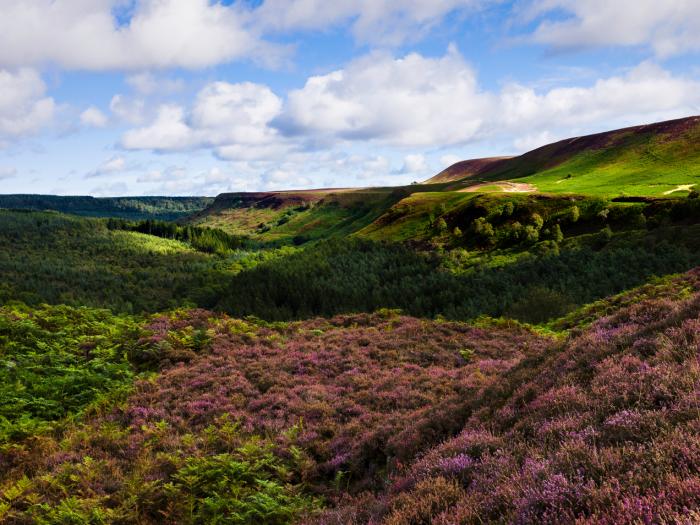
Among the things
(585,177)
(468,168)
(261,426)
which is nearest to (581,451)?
(261,426)

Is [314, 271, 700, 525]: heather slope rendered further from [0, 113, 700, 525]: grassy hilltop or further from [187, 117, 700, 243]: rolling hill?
[187, 117, 700, 243]: rolling hill

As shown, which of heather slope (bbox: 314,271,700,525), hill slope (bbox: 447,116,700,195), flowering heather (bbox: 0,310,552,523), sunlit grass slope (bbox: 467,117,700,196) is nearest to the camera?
heather slope (bbox: 314,271,700,525)

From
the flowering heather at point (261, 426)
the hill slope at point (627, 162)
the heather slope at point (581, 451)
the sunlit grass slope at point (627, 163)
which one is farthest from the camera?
the hill slope at point (627, 162)

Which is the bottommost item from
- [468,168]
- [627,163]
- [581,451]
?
[581,451]

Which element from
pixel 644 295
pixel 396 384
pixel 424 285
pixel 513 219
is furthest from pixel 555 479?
pixel 513 219

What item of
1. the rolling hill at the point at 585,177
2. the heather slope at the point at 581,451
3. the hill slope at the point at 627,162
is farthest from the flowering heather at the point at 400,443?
the hill slope at the point at 627,162

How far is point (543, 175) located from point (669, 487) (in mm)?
106531

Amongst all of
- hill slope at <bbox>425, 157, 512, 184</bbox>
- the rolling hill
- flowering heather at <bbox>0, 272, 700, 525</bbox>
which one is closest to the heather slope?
flowering heather at <bbox>0, 272, 700, 525</bbox>

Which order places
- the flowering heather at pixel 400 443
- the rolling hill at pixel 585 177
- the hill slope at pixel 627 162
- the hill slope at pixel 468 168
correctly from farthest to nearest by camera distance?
the hill slope at pixel 468 168 < the hill slope at pixel 627 162 < the rolling hill at pixel 585 177 < the flowering heather at pixel 400 443

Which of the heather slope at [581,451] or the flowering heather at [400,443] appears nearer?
the heather slope at [581,451]

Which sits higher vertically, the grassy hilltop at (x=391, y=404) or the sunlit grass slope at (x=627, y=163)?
the sunlit grass slope at (x=627, y=163)

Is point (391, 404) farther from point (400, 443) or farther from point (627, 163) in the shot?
point (627, 163)

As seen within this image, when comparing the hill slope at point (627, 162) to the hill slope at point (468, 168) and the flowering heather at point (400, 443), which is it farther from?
the flowering heather at point (400, 443)

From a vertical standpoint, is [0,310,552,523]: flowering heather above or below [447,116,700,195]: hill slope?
below
